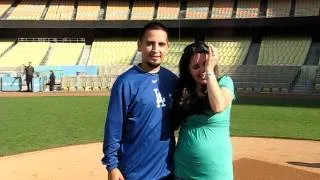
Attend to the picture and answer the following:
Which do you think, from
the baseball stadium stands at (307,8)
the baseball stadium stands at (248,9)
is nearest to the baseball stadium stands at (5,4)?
the baseball stadium stands at (248,9)

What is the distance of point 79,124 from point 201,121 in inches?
497

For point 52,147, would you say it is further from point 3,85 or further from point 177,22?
point 177,22

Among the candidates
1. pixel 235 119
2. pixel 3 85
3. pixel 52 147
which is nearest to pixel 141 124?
pixel 52 147

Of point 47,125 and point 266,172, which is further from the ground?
point 266,172

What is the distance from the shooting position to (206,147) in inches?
128

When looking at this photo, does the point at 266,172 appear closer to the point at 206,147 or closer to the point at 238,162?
the point at 238,162

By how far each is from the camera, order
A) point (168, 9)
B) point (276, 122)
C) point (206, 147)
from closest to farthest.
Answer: point (206, 147)
point (276, 122)
point (168, 9)

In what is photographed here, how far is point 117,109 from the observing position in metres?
3.34

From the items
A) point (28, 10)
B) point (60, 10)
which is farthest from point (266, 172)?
point (28, 10)

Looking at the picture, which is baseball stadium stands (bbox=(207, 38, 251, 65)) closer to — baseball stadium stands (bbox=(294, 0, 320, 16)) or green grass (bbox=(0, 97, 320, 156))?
baseball stadium stands (bbox=(294, 0, 320, 16))

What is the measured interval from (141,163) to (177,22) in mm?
40974

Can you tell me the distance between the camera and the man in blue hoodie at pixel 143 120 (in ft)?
11.0

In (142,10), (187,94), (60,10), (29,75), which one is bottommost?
(29,75)

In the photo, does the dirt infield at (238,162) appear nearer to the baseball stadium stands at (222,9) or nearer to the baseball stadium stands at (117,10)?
the baseball stadium stands at (222,9)
